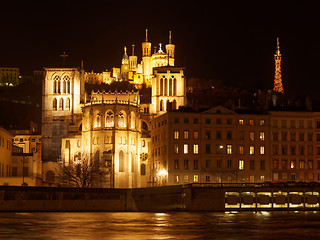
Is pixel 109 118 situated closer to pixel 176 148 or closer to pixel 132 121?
pixel 132 121

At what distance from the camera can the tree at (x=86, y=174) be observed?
11250 cm

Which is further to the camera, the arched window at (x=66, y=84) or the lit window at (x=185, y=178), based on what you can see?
the arched window at (x=66, y=84)

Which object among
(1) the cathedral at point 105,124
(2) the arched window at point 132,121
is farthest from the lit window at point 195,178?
(2) the arched window at point 132,121

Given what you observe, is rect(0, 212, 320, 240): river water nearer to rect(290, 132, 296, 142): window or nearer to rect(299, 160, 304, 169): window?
rect(299, 160, 304, 169): window

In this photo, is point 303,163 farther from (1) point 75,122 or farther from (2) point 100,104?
(1) point 75,122

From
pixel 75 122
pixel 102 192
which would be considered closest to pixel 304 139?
pixel 102 192

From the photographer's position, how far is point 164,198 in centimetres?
9169

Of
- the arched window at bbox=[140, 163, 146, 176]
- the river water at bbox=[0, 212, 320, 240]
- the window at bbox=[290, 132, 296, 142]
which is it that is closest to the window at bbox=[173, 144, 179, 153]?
the window at bbox=[290, 132, 296, 142]

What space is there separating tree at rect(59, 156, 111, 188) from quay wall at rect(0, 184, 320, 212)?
2094 centimetres

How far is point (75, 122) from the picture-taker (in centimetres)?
14725

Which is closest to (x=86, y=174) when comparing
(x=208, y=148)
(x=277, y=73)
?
(x=208, y=148)

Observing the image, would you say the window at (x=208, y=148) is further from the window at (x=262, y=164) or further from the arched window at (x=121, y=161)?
the arched window at (x=121, y=161)

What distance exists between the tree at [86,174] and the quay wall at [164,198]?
2094cm

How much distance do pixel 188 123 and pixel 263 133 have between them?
12.6 meters
